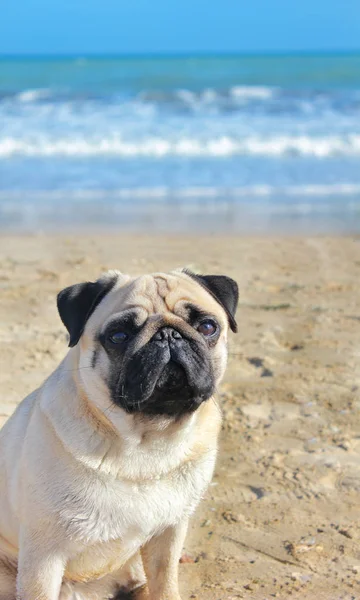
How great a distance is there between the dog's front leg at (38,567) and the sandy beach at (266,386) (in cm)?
81

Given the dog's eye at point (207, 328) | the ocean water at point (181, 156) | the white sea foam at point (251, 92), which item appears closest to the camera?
→ the dog's eye at point (207, 328)

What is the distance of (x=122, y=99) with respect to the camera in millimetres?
24172

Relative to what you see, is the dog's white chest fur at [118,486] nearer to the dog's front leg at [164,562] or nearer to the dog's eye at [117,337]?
the dog's front leg at [164,562]

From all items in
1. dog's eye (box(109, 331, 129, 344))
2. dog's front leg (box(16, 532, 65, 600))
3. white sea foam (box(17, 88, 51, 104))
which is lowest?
white sea foam (box(17, 88, 51, 104))

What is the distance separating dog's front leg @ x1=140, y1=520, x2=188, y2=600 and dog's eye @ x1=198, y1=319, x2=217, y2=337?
0.80 m

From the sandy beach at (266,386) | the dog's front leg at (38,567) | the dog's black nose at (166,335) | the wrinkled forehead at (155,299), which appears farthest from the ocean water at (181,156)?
the dog's front leg at (38,567)

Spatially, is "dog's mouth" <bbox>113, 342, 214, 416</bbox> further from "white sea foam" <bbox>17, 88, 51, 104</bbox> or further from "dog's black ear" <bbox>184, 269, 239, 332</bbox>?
"white sea foam" <bbox>17, 88, 51, 104</bbox>

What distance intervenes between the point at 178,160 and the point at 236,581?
Result: 1166cm

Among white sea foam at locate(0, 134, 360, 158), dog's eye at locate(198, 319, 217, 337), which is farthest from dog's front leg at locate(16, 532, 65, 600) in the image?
white sea foam at locate(0, 134, 360, 158)

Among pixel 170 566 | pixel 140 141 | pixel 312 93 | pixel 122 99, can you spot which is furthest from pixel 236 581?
pixel 312 93

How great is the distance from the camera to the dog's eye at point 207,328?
10.6 feet

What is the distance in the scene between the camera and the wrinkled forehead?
319cm

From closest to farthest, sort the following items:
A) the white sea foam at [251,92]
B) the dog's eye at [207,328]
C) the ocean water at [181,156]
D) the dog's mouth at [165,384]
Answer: the dog's mouth at [165,384] < the dog's eye at [207,328] < the ocean water at [181,156] < the white sea foam at [251,92]

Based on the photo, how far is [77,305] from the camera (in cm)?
320
